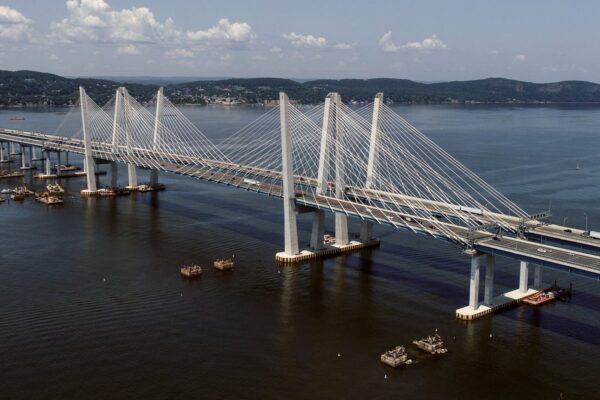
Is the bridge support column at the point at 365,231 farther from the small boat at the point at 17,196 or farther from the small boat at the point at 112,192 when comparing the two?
the small boat at the point at 17,196

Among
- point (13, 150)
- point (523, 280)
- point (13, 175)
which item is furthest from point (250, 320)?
point (13, 150)

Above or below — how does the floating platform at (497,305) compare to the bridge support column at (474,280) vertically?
below

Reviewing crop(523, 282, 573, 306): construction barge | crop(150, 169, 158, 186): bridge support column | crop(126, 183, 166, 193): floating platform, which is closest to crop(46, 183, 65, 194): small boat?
crop(126, 183, 166, 193): floating platform

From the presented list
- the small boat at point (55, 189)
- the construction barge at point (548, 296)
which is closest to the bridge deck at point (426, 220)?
the construction barge at point (548, 296)

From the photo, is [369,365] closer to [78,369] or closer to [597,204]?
[78,369]

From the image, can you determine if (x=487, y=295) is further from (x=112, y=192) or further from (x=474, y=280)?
(x=112, y=192)

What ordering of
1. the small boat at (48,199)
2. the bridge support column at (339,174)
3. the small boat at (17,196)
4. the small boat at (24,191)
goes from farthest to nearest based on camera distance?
the small boat at (24,191), the small boat at (17,196), the small boat at (48,199), the bridge support column at (339,174)

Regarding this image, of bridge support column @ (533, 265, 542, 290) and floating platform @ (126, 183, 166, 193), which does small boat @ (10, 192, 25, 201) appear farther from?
bridge support column @ (533, 265, 542, 290)
